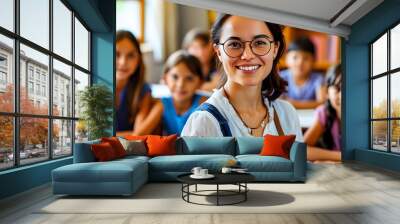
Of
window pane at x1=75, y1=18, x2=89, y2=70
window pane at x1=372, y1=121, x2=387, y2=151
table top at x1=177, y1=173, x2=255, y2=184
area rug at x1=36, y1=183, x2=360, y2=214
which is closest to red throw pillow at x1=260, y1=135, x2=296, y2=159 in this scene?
area rug at x1=36, y1=183, x2=360, y2=214

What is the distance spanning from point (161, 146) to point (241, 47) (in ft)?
9.56

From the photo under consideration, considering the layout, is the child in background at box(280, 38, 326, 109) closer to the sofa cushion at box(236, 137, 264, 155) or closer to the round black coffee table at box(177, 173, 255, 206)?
the sofa cushion at box(236, 137, 264, 155)

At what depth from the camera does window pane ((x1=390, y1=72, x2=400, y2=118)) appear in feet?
25.8

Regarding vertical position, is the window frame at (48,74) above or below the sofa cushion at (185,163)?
above

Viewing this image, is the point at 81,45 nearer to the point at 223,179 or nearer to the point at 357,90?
the point at 223,179

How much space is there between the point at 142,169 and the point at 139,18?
4065mm

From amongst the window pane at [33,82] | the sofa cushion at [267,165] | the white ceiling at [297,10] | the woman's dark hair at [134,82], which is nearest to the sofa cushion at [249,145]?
the sofa cushion at [267,165]

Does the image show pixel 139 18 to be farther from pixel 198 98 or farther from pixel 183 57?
pixel 198 98

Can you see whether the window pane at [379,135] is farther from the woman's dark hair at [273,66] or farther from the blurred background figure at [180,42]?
the woman's dark hair at [273,66]

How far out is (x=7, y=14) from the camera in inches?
198

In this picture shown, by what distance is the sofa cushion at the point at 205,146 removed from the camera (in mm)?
6632

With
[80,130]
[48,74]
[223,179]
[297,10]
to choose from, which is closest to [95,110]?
[80,130]

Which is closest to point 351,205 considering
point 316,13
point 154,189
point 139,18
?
point 154,189

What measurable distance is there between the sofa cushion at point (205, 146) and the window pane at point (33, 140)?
212cm
